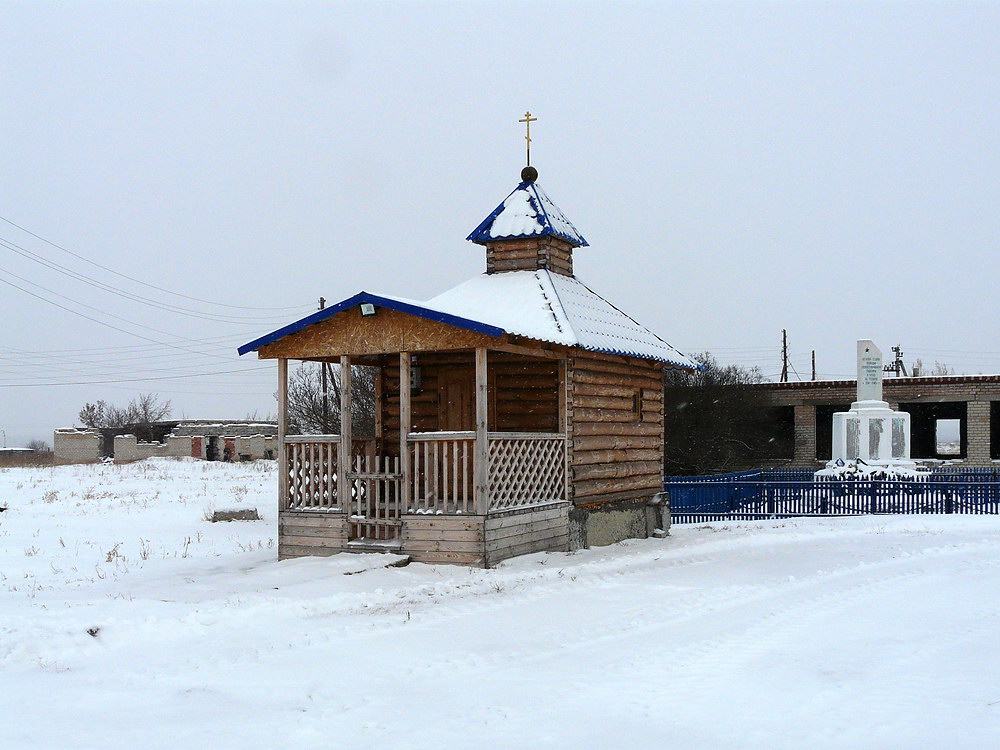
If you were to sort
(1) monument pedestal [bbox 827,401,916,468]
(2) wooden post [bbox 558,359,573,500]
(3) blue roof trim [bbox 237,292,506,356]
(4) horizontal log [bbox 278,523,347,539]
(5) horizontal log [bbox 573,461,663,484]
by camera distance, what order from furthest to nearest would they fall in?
1. (1) monument pedestal [bbox 827,401,916,468]
2. (5) horizontal log [bbox 573,461,663,484]
3. (2) wooden post [bbox 558,359,573,500]
4. (4) horizontal log [bbox 278,523,347,539]
5. (3) blue roof trim [bbox 237,292,506,356]

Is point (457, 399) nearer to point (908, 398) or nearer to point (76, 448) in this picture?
point (908, 398)

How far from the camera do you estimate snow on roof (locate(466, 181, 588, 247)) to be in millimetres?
17000

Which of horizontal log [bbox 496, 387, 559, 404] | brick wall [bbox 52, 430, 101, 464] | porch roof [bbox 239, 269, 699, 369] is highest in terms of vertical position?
porch roof [bbox 239, 269, 699, 369]

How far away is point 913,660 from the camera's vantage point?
789cm

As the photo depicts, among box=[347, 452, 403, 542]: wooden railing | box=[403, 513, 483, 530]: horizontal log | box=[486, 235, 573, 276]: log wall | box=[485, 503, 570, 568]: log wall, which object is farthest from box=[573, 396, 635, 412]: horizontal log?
box=[403, 513, 483, 530]: horizontal log

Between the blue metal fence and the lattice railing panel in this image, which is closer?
the lattice railing panel

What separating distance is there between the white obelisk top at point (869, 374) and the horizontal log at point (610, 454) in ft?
48.2

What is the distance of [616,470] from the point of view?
16.3 m

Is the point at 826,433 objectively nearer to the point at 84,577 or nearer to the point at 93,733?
the point at 84,577

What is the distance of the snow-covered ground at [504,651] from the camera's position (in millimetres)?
6129

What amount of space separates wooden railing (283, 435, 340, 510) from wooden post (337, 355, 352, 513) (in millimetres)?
185

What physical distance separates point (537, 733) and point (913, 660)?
3635mm

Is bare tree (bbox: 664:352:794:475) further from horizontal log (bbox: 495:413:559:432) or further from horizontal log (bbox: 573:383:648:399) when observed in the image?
horizontal log (bbox: 495:413:559:432)

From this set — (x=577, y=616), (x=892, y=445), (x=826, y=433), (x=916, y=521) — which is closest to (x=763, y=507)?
(x=916, y=521)
